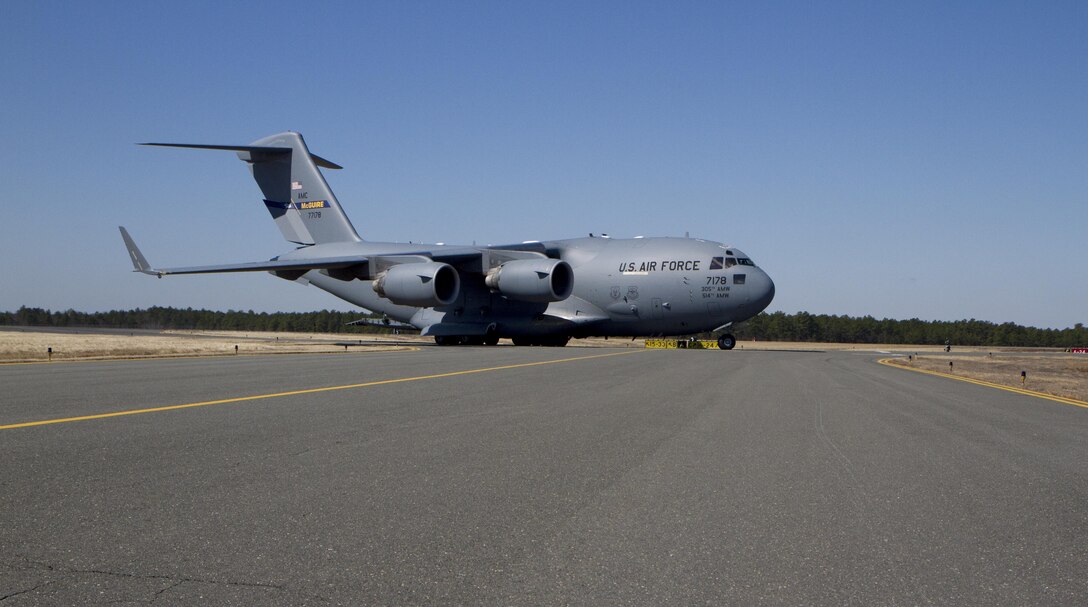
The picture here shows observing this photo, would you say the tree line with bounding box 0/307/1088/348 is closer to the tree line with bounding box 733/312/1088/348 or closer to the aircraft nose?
the tree line with bounding box 733/312/1088/348

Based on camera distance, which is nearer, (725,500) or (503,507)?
(503,507)

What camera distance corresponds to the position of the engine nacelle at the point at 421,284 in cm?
3319

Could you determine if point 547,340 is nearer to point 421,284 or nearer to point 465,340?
point 465,340

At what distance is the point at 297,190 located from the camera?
41.8 m

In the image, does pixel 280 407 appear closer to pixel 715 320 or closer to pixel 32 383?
pixel 32 383

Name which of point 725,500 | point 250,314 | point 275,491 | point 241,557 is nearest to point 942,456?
Answer: point 725,500

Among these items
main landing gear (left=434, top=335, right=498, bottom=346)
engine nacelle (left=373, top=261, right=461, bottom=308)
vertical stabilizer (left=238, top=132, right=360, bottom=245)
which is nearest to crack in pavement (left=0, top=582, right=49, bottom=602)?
engine nacelle (left=373, top=261, right=461, bottom=308)

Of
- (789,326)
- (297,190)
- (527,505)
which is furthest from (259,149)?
(789,326)

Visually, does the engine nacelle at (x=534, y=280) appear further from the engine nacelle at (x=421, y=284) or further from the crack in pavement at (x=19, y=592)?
the crack in pavement at (x=19, y=592)

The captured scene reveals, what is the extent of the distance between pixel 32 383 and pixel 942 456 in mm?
10972

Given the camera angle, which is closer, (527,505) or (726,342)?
(527,505)

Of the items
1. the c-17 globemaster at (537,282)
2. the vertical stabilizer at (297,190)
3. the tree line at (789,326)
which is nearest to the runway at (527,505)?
the c-17 globemaster at (537,282)

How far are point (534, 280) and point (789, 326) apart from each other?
2564 inches

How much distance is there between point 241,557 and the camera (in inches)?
136
